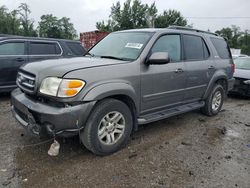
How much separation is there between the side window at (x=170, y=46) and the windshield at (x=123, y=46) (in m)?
0.21

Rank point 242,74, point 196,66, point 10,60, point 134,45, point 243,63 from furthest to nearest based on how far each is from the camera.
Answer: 1. point 243,63
2. point 242,74
3. point 10,60
4. point 196,66
5. point 134,45

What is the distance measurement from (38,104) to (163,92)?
6.63 ft

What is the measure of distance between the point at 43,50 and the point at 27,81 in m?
4.04

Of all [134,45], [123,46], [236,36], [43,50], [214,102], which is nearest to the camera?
[134,45]

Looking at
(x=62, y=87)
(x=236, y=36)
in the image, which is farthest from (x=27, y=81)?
(x=236, y=36)

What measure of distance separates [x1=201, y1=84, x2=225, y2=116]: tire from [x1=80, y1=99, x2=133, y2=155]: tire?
256 centimetres

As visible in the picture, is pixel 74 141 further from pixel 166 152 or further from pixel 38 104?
pixel 166 152

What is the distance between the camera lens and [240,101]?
774cm

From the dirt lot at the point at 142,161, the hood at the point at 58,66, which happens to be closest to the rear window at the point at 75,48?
the dirt lot at the point at 142,161

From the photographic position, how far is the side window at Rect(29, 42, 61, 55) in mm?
7000

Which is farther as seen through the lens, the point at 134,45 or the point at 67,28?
the point at 67,28

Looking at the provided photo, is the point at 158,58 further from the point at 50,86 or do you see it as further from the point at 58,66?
the point at 50,86

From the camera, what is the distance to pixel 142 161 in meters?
3.46

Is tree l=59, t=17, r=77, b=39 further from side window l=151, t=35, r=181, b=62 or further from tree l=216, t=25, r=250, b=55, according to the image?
side window l=151, t=35, r=181, b=62
